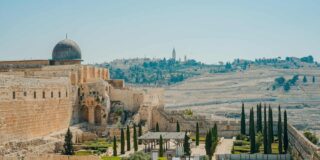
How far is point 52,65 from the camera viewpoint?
49.8 meters

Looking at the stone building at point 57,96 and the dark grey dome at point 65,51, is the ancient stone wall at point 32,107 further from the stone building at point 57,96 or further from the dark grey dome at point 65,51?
the dark grey dome at point 65,51

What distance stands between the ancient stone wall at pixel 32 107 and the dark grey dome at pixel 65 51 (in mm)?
6554

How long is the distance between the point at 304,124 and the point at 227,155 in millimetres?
45938

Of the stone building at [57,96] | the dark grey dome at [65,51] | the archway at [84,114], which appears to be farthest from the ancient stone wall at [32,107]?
the dark grey dome at [65,51]

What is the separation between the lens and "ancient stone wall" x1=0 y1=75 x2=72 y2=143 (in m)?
33.2

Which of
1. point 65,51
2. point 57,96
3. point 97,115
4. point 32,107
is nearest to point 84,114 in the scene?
point 97,115

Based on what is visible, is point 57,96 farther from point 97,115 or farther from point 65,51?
point 65,51

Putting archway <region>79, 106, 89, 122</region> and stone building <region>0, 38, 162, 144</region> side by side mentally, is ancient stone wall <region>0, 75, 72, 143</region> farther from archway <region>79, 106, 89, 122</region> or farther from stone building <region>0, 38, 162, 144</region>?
archway <region>79, 106, 89, 122</region>

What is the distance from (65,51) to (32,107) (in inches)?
564

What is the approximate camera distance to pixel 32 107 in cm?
3712

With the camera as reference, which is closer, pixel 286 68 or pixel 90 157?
pixel 90 157

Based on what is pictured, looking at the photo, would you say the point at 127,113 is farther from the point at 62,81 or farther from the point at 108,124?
the point at 62,81

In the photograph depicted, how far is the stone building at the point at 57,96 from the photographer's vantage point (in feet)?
112

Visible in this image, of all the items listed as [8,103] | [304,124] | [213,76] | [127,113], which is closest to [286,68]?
[213,76]
